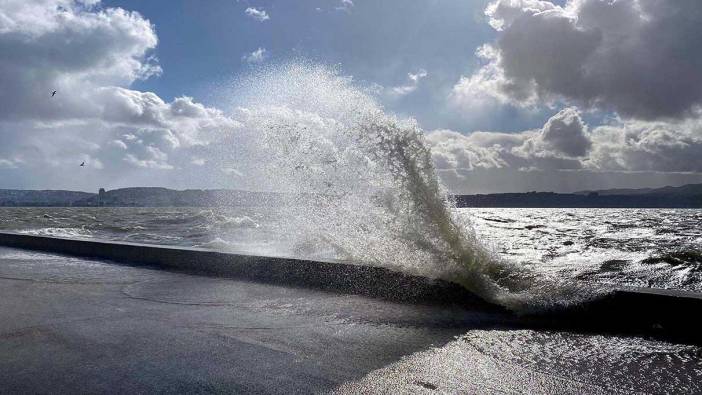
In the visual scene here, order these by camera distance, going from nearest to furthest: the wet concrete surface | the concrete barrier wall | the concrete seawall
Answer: the wet concrete surface
the concrete seawall
the concrete barrier wall

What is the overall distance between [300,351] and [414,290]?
6.28ft

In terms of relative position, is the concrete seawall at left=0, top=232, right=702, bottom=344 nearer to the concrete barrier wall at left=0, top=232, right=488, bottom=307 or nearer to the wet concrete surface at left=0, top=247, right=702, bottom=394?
the concrete barrier wall at left=0, top=232, right=488, bottom=307

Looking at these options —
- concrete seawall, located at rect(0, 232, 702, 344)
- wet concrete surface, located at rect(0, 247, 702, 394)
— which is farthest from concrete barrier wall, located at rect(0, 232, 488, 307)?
wet concrete surface, located at rect(0, 247, 702, 394)

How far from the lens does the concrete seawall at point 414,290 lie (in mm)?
3236

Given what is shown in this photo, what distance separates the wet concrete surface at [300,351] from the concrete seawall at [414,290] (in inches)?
8.0

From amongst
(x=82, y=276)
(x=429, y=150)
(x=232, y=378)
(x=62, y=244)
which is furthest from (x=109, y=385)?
(x=62, y=244)

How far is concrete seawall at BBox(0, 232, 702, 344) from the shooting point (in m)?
3.24

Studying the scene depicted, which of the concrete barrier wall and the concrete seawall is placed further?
the concrete barrier wall

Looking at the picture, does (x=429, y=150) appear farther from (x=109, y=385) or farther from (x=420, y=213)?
(x=109, y=385)

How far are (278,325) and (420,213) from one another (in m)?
3.07

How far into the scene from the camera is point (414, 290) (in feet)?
14.6

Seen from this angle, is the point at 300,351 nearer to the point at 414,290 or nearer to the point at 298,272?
the point at 414,290

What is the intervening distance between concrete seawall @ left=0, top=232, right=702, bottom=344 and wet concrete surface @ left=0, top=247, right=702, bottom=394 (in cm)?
20

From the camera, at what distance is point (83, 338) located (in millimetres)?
2998
